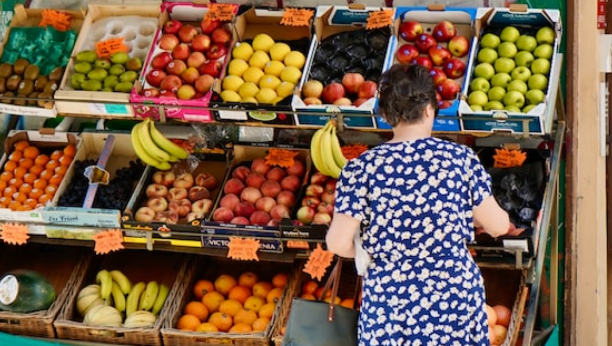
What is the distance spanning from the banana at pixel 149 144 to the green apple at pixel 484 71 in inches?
58.8

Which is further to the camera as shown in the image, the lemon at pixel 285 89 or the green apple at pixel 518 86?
the lemon at pixel 285 89

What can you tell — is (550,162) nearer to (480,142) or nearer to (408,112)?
(480,142)

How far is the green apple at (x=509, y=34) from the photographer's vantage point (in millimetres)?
4688

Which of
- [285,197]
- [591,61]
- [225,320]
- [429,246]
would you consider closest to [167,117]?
[285,197]

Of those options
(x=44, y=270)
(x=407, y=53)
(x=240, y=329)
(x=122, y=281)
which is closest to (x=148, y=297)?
(x=122, y=281)

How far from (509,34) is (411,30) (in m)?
0.43

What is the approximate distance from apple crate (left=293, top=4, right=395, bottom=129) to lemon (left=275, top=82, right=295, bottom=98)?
5cm

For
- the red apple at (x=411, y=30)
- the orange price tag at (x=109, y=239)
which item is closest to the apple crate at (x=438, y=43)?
the red apple at (x=411, y=30)

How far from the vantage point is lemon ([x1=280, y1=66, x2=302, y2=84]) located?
4.77m

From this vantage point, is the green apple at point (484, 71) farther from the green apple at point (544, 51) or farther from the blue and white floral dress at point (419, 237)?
the blue and white floral dress at point (419, 237)

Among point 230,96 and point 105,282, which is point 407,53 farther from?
point 105,282

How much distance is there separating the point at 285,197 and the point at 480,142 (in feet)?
3.34

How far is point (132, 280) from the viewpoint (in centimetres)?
528

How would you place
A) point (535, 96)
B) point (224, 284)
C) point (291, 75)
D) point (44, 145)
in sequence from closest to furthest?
point (535, 96), point (291, 75), point (224, 284), point (44, 145)
